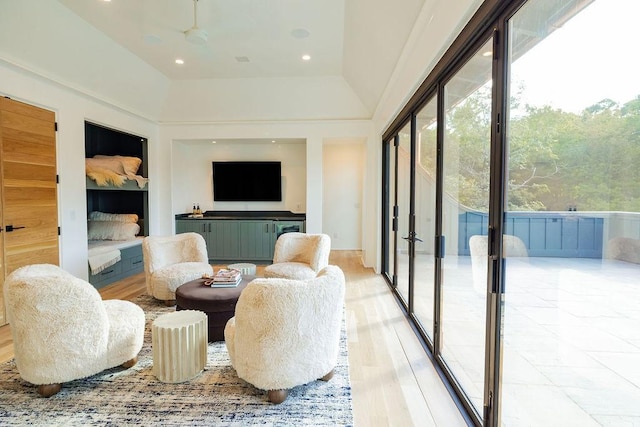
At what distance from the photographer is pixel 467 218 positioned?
2.31 meters

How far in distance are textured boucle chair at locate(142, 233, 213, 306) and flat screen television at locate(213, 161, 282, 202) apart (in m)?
2.53

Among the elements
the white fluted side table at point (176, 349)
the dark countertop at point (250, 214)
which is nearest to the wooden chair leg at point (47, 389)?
the white fluted side table at point (176, 349)

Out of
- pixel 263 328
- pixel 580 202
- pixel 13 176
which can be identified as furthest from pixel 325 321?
pixel 13 176

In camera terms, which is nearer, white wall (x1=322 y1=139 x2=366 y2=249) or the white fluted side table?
the white fluted side table

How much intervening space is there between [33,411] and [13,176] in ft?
8.67

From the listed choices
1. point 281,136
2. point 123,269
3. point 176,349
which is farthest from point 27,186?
point 281,136

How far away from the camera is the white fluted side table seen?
224cm

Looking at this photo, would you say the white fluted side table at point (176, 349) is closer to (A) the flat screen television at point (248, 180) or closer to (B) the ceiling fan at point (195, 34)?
(B) the ceiling fan at point (195, 34)

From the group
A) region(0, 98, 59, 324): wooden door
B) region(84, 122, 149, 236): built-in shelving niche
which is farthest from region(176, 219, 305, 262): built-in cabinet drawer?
region(0, 98, 59, 324): wooden door

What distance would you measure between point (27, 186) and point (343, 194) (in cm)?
557

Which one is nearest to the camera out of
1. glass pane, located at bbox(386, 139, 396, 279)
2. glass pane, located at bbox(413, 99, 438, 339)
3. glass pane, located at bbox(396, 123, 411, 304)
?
glass pane, located at bbox(413, 99, 438, 339)

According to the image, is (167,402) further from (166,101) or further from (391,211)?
(166,101)

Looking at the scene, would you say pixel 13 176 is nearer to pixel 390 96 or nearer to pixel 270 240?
pixel 270 240

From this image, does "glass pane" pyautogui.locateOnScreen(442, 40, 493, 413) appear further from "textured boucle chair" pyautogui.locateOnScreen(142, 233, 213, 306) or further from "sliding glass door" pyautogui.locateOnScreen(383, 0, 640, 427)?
"textured boucle chair" pyautogui.locateOnScreen(142, 233, 213, 306)
